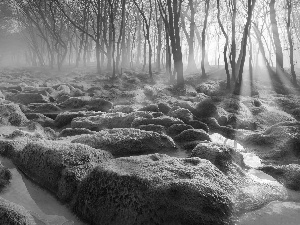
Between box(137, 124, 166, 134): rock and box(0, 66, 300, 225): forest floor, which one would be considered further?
box(137, 124, 166, 134): rock

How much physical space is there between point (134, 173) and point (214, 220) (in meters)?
0.96

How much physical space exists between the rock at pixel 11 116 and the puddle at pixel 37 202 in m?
3.37

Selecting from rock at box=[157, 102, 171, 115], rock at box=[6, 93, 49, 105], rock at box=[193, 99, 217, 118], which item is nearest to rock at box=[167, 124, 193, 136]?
rock at box=[193, 99, 217, 118]

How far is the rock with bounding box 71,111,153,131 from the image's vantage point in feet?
23.4

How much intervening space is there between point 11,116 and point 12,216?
17.3ft

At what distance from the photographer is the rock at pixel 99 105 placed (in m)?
9.73

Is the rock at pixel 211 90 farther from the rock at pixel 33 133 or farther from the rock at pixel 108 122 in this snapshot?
the rock at pixel 33 133

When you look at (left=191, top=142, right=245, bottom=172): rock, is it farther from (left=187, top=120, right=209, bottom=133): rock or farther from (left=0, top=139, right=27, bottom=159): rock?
(left=0, top=139, right=27, bottom=159): rock

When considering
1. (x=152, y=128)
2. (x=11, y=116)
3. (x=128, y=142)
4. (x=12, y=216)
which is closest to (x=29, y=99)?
(x=11, y=116)

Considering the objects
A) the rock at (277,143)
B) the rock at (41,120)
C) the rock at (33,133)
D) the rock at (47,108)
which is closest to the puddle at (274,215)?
the rock at (277,143)

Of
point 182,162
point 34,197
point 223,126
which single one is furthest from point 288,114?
point 34,197

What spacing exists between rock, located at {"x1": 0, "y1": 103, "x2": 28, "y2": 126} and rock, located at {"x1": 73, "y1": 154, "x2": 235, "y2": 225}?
457cm

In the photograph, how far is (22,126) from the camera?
7.25 m

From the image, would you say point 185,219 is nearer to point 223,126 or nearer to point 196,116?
point 223,126
